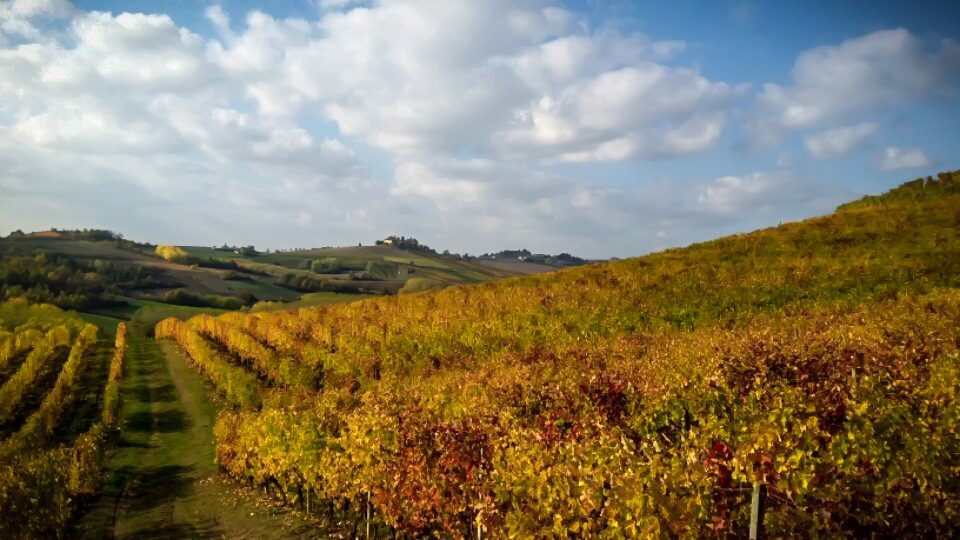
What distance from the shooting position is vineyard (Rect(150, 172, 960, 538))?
7.13 m

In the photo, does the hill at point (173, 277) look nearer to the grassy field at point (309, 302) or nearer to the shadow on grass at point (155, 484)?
the grassy field at point (309, 302)

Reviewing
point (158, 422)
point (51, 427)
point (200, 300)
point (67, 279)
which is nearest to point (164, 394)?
point (158, 422)

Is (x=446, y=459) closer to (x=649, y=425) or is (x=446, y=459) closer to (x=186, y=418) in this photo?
(x=649, y=425)

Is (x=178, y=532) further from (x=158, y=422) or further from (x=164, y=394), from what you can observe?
(x=164, y=394)

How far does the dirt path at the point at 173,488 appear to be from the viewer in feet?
60.3

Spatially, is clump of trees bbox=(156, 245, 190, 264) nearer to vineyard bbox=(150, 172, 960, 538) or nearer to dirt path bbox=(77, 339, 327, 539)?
dirt path bbox=(77, 339, 327, 539)

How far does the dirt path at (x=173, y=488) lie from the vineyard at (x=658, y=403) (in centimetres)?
132

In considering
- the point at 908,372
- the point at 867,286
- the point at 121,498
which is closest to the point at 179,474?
the point at 121,498

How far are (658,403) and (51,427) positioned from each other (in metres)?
35.1

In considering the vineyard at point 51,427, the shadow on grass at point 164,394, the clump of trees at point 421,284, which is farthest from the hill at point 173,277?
the shadow on grass at point 164,394

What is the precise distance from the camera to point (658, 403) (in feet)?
42.6

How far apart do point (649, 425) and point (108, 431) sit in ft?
111

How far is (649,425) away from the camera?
1304 centimetres

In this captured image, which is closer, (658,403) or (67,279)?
(658,403)
